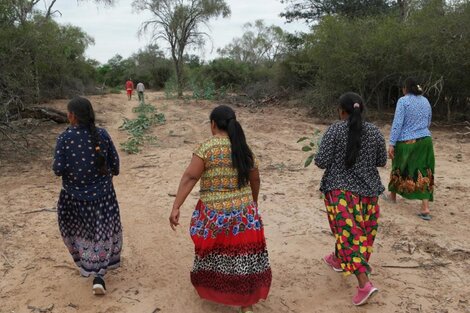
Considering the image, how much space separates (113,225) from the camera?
11.0ft

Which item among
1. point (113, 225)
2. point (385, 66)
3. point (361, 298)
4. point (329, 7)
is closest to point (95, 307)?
point (113, 225)

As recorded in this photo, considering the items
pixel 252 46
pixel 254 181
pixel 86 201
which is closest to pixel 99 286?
pixel 86 201

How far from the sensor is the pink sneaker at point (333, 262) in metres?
3.67

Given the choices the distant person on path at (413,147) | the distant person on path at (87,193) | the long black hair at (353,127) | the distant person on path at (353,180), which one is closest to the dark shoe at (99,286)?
the distant person on path at (87,193)

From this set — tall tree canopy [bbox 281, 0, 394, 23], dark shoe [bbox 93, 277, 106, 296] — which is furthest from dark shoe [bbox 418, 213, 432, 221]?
tall tree canopy [bbox 281, 0, 394, 23]

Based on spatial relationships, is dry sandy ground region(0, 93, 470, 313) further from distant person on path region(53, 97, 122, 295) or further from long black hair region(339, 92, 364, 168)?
long black hair region(339, 92, 364, 168)

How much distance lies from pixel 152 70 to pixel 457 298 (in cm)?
3863

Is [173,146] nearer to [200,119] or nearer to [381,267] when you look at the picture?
[200,119]

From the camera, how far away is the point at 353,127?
305cm

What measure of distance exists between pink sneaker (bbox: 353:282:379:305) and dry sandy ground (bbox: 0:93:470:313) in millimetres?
62

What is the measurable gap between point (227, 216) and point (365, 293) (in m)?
1.19

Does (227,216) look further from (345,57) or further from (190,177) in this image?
(345,57)

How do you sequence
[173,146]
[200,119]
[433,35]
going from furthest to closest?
[200,119]
[433,35]
[173,146]

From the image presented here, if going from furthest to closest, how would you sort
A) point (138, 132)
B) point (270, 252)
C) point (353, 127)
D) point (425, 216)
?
point (138, 132) < point (425, 216) < point (270, 252) < point (353, 127)
